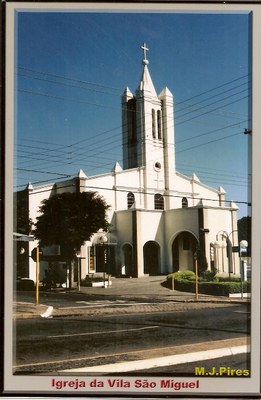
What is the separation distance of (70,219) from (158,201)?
3.77 ft

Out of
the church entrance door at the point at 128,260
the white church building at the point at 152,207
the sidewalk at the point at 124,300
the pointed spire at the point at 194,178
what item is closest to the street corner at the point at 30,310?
the sidewalk at the point at 124,300

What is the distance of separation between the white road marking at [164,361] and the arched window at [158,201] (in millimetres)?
1857

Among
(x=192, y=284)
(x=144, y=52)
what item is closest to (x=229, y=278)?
(x=192, y=284)

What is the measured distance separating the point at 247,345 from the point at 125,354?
1.36 metres

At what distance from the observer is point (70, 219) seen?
7.06 m

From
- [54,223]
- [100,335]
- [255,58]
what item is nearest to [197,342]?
[100,335]

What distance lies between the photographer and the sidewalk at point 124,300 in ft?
22.4

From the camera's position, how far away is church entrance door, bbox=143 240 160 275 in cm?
715

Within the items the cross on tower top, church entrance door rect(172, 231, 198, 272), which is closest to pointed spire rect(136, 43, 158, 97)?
the cross on tower top

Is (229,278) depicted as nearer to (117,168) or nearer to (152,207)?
(152,207)

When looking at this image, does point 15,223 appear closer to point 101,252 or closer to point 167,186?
point 101,252

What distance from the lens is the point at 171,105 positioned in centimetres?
676

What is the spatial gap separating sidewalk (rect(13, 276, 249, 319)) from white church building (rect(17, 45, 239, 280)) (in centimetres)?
18

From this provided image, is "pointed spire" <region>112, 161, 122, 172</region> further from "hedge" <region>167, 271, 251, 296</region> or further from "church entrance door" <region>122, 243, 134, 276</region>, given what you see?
"hedge" <region>167, 271, 251, 296</region>
